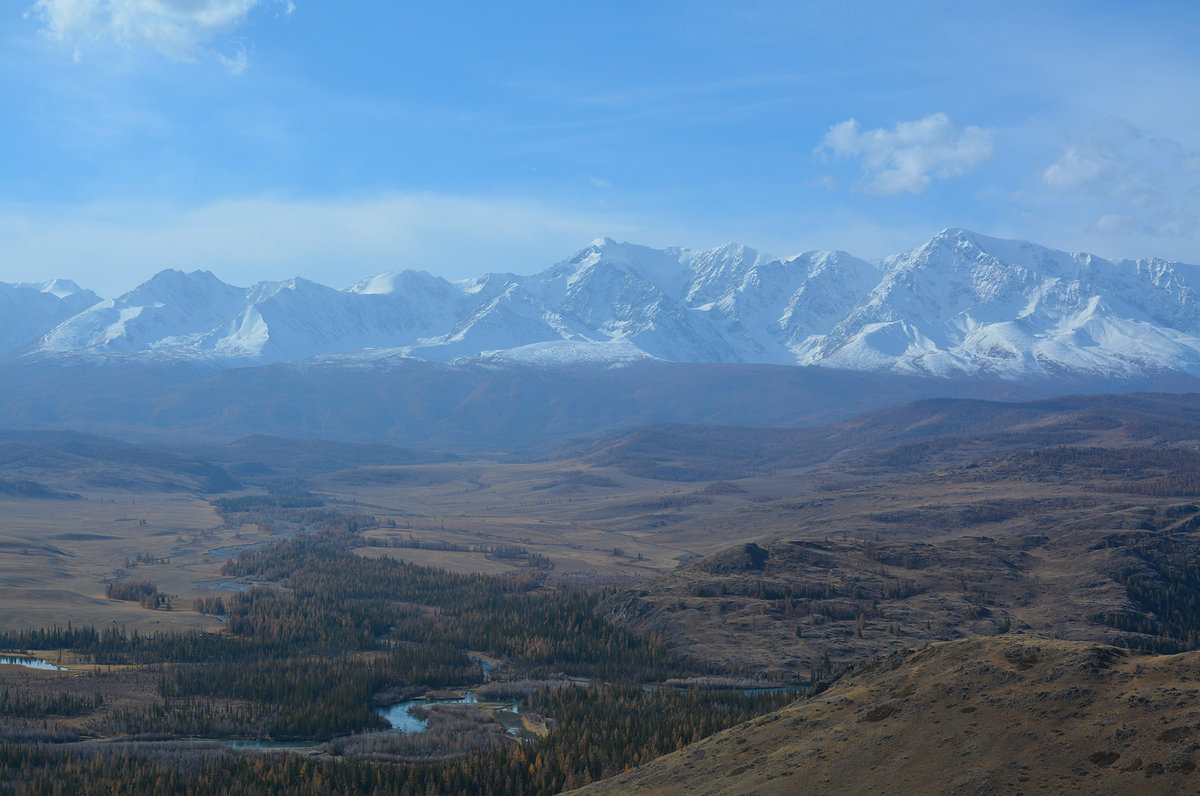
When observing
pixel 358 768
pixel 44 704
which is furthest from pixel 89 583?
pixel 358 768

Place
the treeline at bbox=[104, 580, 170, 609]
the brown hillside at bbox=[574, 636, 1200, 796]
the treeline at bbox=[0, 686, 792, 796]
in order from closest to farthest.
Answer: the brown hillside at bbox=[574, 636, 1200, 796], the treeline at bbox=[0, 686, 792, 796], the treeline at bbox=[104, 580, 170, 609]

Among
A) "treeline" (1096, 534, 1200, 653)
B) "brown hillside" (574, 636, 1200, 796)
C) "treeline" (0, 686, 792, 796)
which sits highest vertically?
"brown hillside" (574, 636, 1200, 796)

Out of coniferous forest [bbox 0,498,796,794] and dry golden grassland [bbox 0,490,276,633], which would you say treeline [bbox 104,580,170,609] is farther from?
dry golden grassland [bbox 0,490,276,633]

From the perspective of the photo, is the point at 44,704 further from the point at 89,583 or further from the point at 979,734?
the point at 89,583

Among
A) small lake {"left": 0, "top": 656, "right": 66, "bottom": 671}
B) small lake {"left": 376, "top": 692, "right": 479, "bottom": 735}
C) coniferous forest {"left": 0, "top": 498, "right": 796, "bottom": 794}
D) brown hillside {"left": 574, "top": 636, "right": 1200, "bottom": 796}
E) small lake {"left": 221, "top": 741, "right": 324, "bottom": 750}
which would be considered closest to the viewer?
brown hillside {"left": 574, "top": 636, "right": 1200, "bottom": 796}

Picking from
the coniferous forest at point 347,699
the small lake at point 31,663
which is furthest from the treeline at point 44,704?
the small lake at point 31,663

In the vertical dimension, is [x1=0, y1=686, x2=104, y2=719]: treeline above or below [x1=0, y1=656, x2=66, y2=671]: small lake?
above

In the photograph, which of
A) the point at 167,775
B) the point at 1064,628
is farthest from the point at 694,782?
the point at 1064,628

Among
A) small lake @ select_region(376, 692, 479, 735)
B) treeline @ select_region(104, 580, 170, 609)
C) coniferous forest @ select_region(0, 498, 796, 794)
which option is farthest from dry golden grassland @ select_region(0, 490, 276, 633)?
small lake @ select_region(376, 692, 479, 735)

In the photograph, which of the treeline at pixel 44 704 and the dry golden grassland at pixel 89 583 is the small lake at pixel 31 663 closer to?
the dry golden grassland at pixel 89 583
